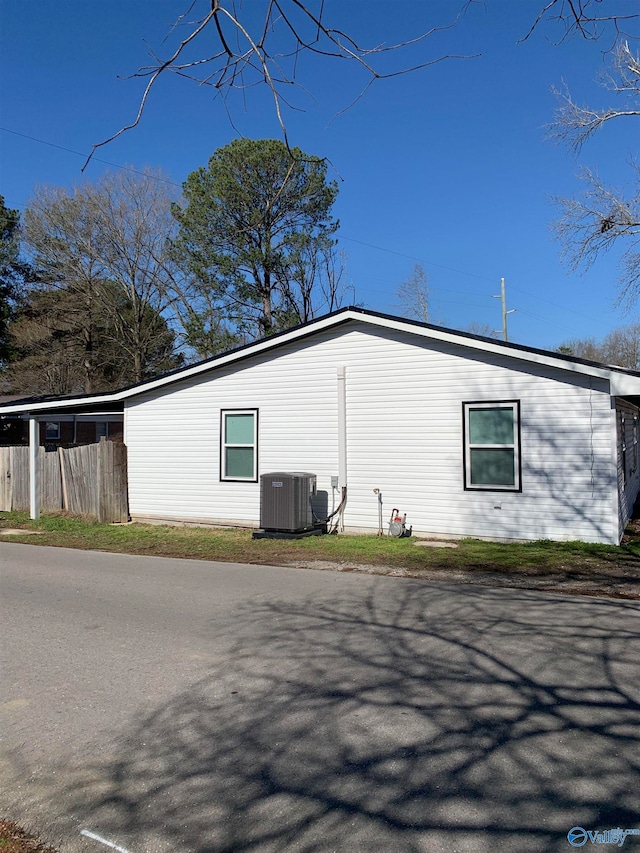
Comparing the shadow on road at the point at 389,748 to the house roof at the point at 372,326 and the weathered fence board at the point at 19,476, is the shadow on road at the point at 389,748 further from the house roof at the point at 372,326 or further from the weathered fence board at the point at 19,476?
the weathered fence board at the point at 19,476

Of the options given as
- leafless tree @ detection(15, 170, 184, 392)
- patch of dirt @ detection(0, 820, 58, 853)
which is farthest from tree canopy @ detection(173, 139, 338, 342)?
patch of dirt @ detection(0, 820, 58, 853)

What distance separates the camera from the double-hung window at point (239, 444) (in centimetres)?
1345

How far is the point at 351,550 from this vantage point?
10.6 meters

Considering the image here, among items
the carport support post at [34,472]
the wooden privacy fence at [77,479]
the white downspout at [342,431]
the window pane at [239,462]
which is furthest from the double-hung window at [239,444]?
the carport support post at [34,472]

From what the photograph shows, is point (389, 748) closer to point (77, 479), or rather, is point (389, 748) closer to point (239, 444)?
point (239, 444)

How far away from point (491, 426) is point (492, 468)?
2.39 ft

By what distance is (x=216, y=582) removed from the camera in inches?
332

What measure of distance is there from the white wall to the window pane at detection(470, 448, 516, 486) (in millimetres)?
229

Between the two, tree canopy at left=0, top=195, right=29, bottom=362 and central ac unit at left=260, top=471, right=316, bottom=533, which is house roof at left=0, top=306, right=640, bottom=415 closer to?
central ac unit at left=260, top=471, right=316, bottom=533

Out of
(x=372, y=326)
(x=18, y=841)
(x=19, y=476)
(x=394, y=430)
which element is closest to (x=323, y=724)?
(x=18, y=841)

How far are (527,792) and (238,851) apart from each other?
4.75 ft

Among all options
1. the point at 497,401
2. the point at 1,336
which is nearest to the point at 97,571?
the point at 497,401

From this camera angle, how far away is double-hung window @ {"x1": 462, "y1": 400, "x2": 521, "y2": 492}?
35.6 ft

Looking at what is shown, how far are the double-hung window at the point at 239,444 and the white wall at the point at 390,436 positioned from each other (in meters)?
0.18
